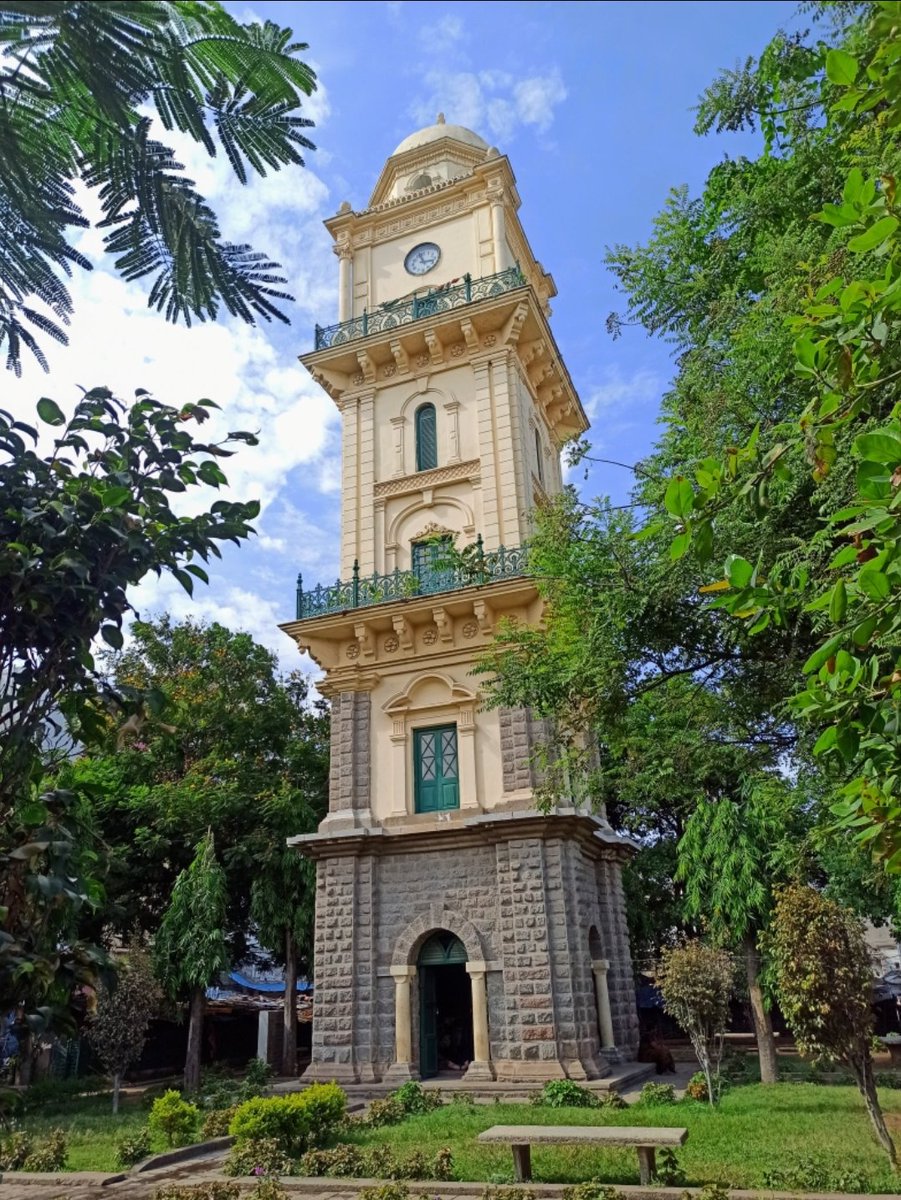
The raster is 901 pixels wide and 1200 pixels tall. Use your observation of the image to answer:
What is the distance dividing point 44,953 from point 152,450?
7.45 feet

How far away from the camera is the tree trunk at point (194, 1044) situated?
63.1 feet

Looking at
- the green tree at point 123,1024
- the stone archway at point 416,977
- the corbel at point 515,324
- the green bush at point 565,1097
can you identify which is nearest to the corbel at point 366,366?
the corbel at point 515,324

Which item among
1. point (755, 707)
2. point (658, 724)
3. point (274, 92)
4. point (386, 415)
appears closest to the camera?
point (274, 92)

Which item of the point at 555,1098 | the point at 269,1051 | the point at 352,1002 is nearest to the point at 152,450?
the point at 555,1098

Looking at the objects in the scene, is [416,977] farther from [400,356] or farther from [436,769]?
[400,356]

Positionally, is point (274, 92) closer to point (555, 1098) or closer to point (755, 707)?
point (755, 707)

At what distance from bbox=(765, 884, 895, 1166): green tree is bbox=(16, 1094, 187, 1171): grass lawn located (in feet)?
27.8

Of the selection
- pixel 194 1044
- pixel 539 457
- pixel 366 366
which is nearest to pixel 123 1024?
pixel 194 1044

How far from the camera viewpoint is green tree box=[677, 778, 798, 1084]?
1891 cm

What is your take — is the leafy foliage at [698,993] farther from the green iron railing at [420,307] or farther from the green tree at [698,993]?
the green iron railing at [420,307]

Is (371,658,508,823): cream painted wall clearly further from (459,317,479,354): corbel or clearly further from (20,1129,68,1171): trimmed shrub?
(459,317,479,354): corbel

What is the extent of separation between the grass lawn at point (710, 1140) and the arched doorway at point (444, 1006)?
2286 mm

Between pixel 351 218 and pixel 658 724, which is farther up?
pixel 351 218

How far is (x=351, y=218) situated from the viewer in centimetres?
2184
